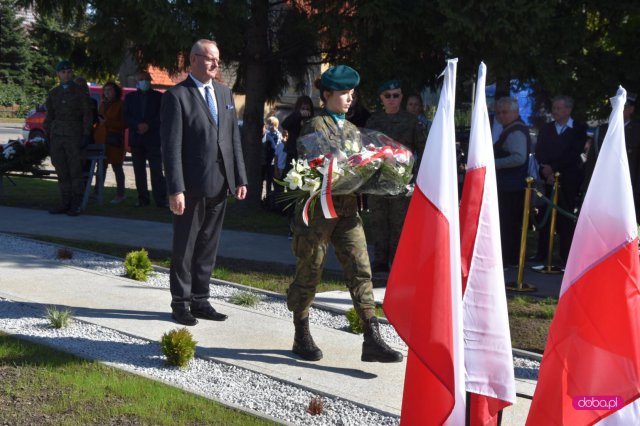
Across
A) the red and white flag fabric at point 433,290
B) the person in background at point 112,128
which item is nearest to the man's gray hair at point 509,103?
the red and white flag fabric at point 433,290

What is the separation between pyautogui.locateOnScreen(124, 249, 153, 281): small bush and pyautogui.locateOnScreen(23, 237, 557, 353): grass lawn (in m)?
0.68

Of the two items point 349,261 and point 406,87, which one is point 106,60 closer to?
point 406,87

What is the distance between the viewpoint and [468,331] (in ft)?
12.5

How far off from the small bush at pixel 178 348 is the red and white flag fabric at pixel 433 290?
243 cm

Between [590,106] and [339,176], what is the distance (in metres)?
8.10

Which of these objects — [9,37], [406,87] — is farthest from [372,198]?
[9,37]

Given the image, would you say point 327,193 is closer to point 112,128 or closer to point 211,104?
point 211,104

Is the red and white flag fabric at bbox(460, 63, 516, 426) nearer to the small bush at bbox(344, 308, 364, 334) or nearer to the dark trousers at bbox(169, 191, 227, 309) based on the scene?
the small bush at bbox(344, 308, 364, 334)

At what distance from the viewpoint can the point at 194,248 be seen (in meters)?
7.19

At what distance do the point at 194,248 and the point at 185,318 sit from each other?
0.56 m

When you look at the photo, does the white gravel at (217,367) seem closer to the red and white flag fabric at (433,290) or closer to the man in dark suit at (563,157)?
the red and white flag fabric at (433,290)

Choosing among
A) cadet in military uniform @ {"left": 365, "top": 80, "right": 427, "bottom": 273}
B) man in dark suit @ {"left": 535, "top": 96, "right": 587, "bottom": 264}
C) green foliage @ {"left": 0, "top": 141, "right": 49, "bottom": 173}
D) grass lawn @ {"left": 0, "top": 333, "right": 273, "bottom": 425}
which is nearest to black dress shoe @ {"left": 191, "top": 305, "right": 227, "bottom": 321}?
grass lawn @ {"left": 0, "top": 333, "right": 273, "bottom": 425}

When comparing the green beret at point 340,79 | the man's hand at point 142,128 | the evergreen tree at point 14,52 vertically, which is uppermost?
the evergreen tree at point 14,52

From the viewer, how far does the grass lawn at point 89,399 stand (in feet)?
16.2
